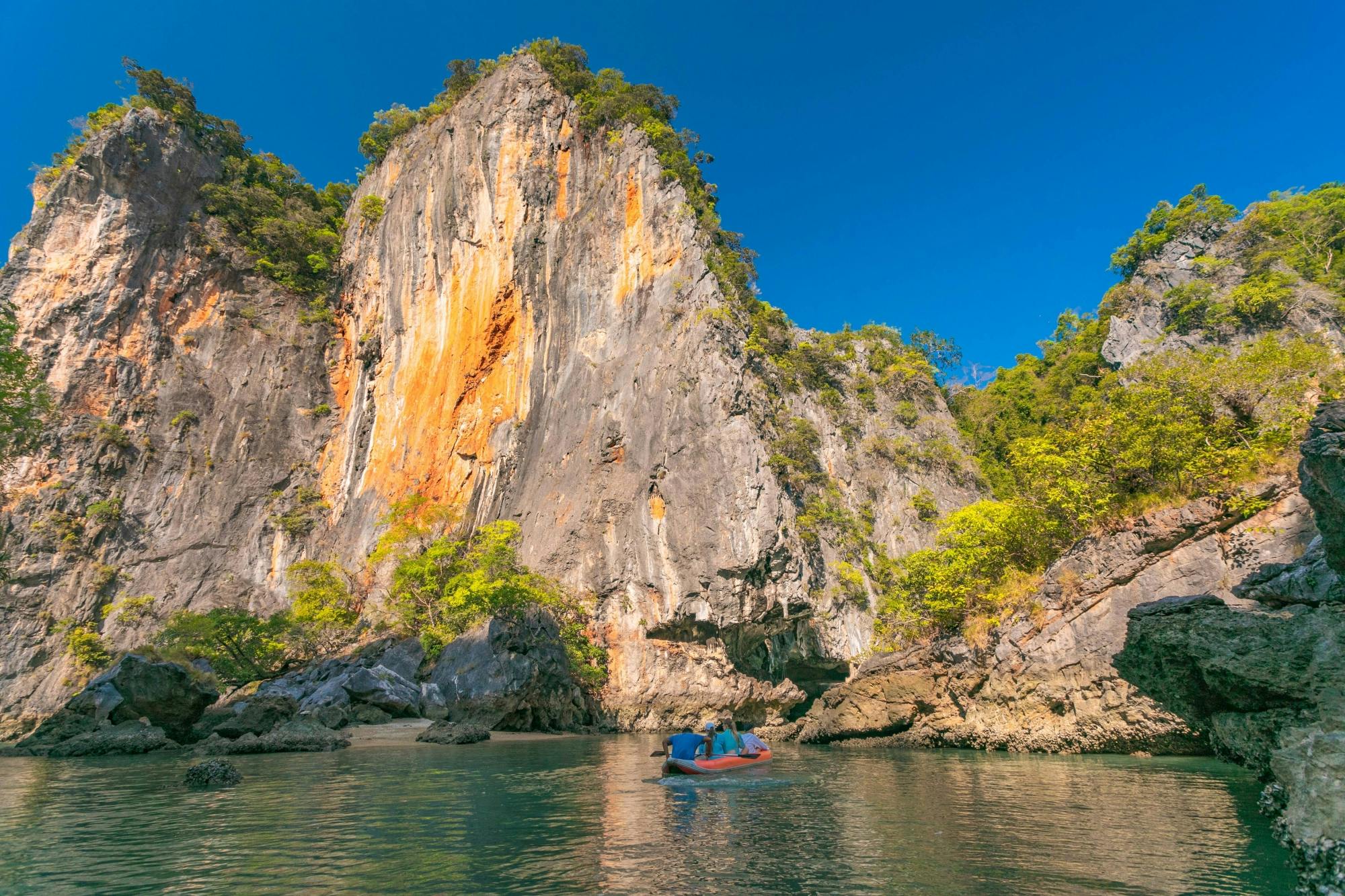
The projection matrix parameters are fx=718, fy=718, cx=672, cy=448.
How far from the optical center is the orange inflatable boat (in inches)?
632

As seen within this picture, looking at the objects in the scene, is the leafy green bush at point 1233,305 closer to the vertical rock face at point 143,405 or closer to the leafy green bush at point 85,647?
the vertical rock face at point 143,405

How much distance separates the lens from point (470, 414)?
48.4 metres

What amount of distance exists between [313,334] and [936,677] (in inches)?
2149

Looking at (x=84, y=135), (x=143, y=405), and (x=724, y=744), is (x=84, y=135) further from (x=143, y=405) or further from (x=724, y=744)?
(x=724, y=744)

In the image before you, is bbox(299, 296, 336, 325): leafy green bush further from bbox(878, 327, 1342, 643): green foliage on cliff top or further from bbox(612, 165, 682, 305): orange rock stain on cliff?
bbox(878, 327, 1342, 643): green foliage on cliff top

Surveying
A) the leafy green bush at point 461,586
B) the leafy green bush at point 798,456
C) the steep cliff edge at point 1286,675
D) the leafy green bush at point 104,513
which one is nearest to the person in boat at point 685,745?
the steep cliff edge at point 1286,675

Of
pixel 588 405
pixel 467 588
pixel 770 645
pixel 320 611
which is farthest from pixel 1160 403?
pixel 320 611

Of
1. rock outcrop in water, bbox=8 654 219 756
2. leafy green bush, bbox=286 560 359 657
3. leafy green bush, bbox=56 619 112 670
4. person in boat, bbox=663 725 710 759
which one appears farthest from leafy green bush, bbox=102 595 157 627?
person in boat, bbox=663 725 710 759

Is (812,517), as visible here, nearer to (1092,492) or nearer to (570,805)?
(1092,492)

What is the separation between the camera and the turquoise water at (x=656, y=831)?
24.2 feet

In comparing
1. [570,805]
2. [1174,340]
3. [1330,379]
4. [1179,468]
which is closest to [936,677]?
[1179,468]

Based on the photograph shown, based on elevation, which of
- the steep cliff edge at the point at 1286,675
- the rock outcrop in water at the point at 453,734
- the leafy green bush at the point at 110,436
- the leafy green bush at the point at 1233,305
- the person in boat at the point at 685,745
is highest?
the leafy green bush at the point at 1233,305

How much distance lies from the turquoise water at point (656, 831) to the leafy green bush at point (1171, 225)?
46934 millimetres

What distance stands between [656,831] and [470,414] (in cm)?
4133
